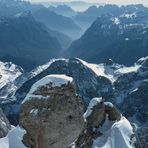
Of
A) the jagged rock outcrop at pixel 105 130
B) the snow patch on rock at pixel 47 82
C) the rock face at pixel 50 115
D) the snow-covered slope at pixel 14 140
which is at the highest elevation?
the snow patch on rock at pixel 47 82

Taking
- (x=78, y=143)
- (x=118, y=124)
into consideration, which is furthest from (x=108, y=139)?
(x=78, y=143)

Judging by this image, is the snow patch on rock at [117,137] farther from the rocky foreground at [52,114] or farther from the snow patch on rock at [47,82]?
the snow patch on rock at [47,82]

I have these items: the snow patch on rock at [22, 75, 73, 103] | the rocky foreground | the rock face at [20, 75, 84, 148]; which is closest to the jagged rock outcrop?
the rocky foreground

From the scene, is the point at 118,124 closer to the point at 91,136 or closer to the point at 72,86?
the point at 91,136

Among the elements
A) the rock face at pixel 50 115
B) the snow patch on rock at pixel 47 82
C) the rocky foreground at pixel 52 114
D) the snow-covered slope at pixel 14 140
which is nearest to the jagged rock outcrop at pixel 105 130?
the snow-covered slope at pixel 14 140

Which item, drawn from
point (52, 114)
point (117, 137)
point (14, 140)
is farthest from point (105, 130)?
point (52, 114)

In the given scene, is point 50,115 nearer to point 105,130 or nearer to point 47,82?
point 47,82
